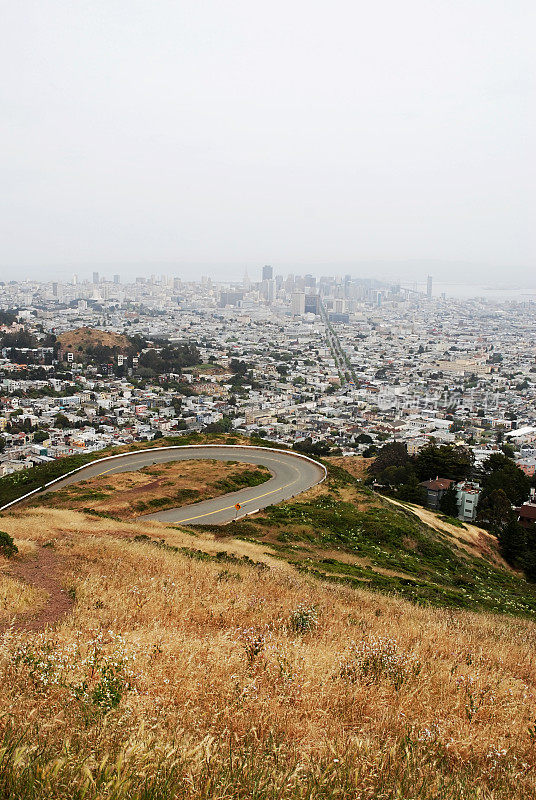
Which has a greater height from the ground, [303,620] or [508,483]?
[303,620]

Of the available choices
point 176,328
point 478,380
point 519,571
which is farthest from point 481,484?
point 176,328

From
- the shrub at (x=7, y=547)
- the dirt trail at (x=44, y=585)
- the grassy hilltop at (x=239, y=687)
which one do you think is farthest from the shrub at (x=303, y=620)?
the shrub at (x=7, y=547)

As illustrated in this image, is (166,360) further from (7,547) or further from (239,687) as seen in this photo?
(239,687)

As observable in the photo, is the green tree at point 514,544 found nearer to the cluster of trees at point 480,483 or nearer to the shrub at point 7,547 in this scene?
the cluster of trees at point 480,483

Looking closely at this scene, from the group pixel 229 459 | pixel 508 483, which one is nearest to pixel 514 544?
pixel 508 483

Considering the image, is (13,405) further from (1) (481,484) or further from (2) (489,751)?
(2) (489,751)
